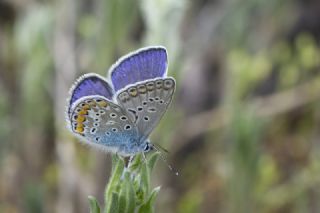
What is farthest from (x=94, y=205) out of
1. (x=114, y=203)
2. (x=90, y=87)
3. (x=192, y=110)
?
(x=192, y=110)

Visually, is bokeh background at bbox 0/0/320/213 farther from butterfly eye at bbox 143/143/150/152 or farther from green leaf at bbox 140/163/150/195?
green leaf at bbox 140/163/150/195

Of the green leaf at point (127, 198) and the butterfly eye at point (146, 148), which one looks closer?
the green leaf at point (127, 198)

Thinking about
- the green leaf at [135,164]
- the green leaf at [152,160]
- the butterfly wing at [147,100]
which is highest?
the butterfly wing at [147,100]

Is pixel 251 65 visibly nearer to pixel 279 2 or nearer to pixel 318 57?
pixel 279 2

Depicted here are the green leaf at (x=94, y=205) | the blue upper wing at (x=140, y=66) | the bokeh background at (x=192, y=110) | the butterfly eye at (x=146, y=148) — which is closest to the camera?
the green leaf at (x=94, y=205)

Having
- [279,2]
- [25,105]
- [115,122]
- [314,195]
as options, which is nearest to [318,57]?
[279,2]

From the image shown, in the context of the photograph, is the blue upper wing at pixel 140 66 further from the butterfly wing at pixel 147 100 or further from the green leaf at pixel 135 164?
the green leaf at pixel 135 164

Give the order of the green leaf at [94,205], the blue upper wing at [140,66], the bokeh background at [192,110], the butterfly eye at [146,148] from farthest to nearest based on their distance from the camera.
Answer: the bokeh background at [192,110] < the butterfly eye at [146,148] < the blue upper wing at [140,66] < the green leaf at [94,205]

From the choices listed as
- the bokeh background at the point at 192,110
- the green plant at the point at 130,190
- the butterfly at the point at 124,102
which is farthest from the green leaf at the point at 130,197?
the bokeh background at the point at 192,110
